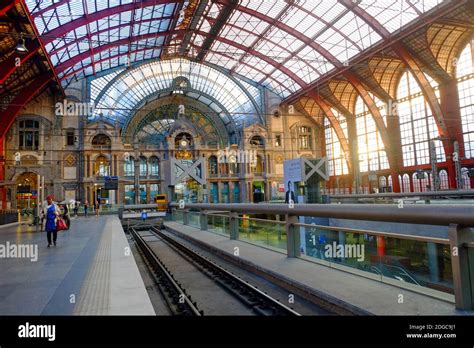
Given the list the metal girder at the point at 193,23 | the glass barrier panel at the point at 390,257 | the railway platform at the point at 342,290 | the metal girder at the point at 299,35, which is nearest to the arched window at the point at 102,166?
the metal girder at the point at 193,23

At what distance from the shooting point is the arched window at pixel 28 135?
44.7 metres

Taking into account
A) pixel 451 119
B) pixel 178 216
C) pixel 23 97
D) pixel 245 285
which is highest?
pixel 23 97

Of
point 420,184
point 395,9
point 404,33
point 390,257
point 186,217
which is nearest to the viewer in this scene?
point 390,257

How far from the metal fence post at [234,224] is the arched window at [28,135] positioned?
140 feet

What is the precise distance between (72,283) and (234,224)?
22.6 ft

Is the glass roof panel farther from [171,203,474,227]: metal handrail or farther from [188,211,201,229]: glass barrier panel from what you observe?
[171,203,474,227]: metal handrail

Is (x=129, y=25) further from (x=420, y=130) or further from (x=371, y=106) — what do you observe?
(x=420, y=130)

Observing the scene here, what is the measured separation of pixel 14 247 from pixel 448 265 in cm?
1200

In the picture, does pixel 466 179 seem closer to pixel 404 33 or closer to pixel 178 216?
pixel 404 33

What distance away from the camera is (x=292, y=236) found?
8.10 meters
